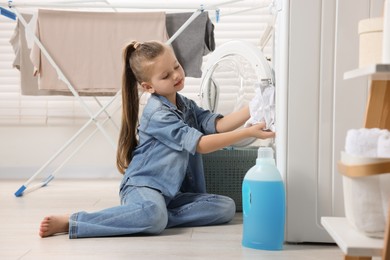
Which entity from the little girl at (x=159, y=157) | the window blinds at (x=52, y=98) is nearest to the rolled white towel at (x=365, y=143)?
the little girl at (x=159, y=157)

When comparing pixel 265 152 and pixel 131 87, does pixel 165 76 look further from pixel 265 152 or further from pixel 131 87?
pixel 265 152

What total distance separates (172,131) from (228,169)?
0.40 m

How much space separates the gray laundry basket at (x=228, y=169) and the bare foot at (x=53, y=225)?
610mm

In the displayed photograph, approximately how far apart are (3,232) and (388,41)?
51.5 inches

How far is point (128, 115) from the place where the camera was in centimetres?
189

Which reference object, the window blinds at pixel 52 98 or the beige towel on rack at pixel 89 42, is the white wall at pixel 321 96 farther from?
the window blinds at pixel 52 98

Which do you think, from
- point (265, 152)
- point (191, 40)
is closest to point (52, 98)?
point (191, 40)

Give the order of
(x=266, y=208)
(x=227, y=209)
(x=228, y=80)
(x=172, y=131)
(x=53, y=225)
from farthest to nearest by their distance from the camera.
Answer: (x=228, y=80) < (x=227, y=209) < (x=172, y=131) < (x=53, y=225) < (x=266, y=208)

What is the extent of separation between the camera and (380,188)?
0.95m

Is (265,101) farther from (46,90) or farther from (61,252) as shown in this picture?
(46,90)

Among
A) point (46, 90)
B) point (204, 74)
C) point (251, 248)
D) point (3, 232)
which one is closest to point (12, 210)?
point (3, 232)

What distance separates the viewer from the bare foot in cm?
158

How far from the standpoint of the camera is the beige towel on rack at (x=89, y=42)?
2.30 m

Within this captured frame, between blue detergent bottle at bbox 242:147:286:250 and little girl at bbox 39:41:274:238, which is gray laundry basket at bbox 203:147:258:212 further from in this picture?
blue detergent bottle at bbox 242:147:286:250
